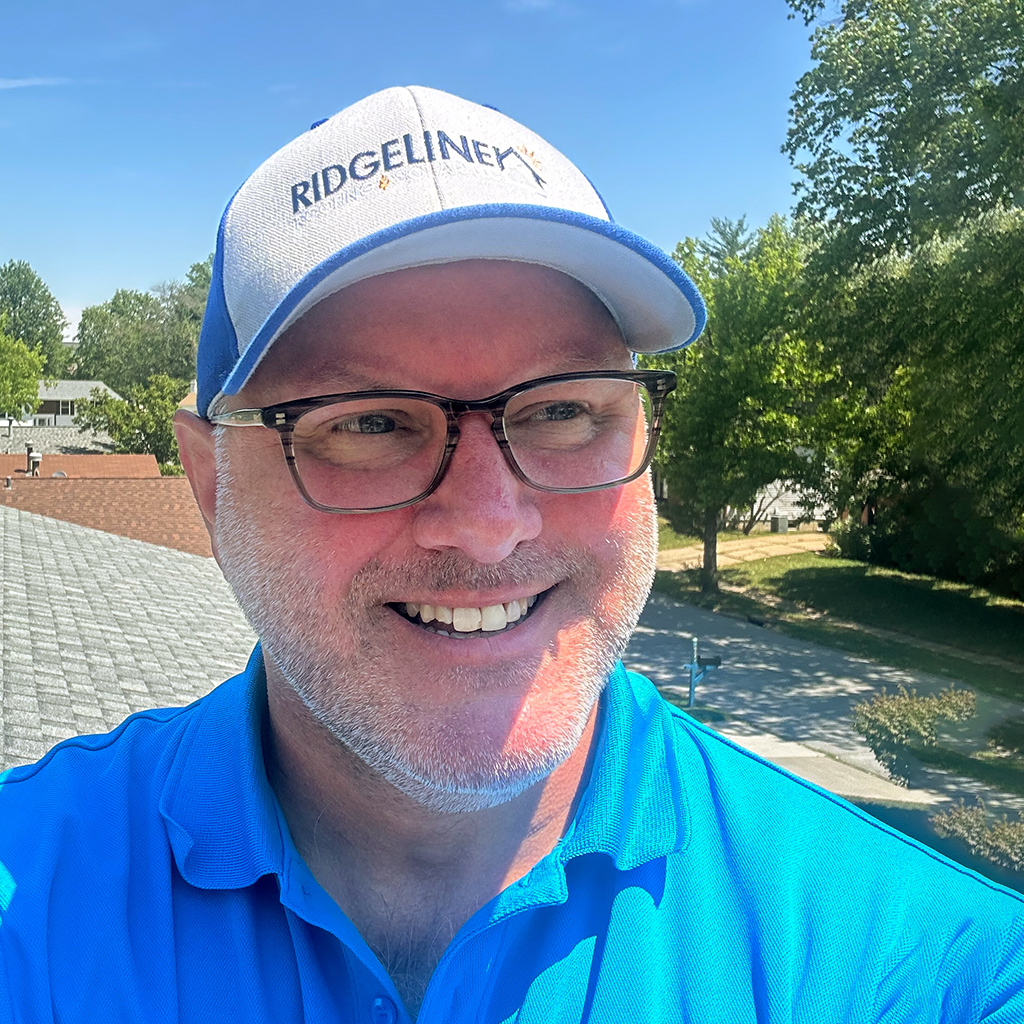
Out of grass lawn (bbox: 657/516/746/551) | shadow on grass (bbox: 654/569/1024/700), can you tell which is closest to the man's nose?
shadow on grass (bbox: 654/569/1024/700)

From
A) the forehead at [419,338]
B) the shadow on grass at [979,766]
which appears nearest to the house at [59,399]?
the shadow on grass at [979,766]

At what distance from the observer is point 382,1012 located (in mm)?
1383

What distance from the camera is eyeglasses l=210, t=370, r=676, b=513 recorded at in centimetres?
145

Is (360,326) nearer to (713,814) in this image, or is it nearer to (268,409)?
(268,409)

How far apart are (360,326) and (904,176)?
15608 mm

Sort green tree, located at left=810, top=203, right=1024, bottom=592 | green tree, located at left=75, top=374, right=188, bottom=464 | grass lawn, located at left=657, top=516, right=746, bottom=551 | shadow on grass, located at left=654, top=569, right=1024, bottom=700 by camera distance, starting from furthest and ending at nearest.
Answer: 1. green tree, located at left=75, top=374, right=188, bottom=464
2. grass lawn, located at left=657, top=516, right=746, bottom=551
3. shadow on grass, located at left=654, top=569, right=1024, bottom=700
4. green tree, located at left=810, top=203, right=1024, bottom=592

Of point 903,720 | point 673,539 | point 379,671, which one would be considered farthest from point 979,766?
point 673,539

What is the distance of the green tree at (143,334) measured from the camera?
232 feet

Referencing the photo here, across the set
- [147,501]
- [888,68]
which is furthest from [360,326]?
[147,501]

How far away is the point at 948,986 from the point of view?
1350 mm

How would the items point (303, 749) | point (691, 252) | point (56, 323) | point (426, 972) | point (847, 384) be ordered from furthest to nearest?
point (56, 323) < point (691, 252) < point (847, 384) < point (303, 749) < point (426, 972)

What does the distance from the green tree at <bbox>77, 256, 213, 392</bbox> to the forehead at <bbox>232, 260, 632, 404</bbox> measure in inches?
2590

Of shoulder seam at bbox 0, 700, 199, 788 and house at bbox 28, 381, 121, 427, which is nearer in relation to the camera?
shoulder seam at bbox 0, 700, 199, 788

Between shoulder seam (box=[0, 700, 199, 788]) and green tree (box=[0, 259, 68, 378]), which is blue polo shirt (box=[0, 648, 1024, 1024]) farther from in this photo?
green tree (box=[0, 259, 68, 378])
